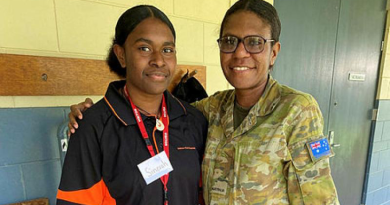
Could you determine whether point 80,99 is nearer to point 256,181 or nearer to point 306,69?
point 256,181

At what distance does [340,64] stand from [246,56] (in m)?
1.97

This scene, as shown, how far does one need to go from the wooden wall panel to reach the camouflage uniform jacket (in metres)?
0.76

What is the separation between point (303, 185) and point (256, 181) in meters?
0.16

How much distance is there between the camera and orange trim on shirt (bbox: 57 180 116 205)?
2.50 feet

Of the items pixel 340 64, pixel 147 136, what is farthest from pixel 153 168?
pixel 340 64

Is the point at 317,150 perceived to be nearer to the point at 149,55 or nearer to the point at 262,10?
the point at 262,10

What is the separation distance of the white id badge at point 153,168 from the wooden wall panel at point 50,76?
0.64 meters

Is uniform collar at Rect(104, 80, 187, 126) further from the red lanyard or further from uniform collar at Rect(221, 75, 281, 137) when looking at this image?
uniform collar at Rect(221, 75, 281, 137)

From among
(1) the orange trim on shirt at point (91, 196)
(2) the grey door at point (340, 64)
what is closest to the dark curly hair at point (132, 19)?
(1) the orange trim on shirt at point (91, 196)

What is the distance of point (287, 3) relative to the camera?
192cm

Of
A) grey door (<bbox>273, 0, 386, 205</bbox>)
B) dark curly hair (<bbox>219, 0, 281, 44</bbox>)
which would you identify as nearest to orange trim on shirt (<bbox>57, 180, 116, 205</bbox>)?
dark curly hair (<bbox>219, 0, 281, 44</bbox>)

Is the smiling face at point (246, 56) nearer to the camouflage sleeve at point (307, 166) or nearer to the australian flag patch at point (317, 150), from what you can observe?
the camouflage sleeve at point (307, 166)

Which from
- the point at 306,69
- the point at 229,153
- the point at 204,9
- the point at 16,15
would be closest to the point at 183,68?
the point at 204,9

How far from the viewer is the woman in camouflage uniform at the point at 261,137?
2.56ft
